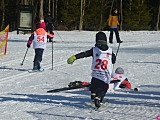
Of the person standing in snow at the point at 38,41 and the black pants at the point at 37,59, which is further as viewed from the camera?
the black pants at the point at 37,59

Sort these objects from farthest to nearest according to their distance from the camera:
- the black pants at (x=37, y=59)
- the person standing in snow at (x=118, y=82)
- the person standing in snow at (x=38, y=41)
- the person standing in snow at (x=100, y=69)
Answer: the black pants at (x=37, y=59) → the person standing in snow at (x=38, y=41) → the person standing in snow at (x=118, y=82) → the person standing in snow at (x=100, y=69)

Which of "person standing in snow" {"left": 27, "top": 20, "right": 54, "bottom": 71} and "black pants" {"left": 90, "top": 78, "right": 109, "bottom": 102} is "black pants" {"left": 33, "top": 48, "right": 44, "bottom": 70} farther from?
"black pants" {"left": 90, "top": 78, "right": 109, "bottom": 102}

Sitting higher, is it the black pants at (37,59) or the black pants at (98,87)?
the black pants at (98,87)

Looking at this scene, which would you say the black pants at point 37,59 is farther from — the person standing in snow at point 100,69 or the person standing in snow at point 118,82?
the person standing in snow at point 100,69

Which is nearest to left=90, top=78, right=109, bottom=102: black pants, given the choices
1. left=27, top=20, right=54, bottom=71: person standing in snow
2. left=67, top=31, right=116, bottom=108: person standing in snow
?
left=67, top=31, right=116, bottom=108: person standing in snow

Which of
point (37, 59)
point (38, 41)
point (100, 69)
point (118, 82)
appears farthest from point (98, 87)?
point (37, 59)

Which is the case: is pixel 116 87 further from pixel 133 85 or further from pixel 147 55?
pixel 147 55

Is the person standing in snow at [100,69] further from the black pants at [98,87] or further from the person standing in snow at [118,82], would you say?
the person standing in snow at [118,82]

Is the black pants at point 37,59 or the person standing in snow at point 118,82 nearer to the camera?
the person standing in snow at point 118,82

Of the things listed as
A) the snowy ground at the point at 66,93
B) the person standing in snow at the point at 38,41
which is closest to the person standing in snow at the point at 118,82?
the snowy ground at the point at 66,93

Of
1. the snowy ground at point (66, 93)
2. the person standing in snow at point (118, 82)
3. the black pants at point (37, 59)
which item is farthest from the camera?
the black pants at point (37, 59)

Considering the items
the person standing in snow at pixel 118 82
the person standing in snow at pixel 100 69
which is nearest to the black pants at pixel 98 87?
the person standing in snow at pixel 100 69

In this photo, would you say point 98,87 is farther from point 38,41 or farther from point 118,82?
point 38,41

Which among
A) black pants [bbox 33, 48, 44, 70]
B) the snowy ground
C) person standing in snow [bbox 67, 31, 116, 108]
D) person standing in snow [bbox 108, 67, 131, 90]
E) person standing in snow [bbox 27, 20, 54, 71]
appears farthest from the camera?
black pants [bbox 33, 48, 44, 70]
